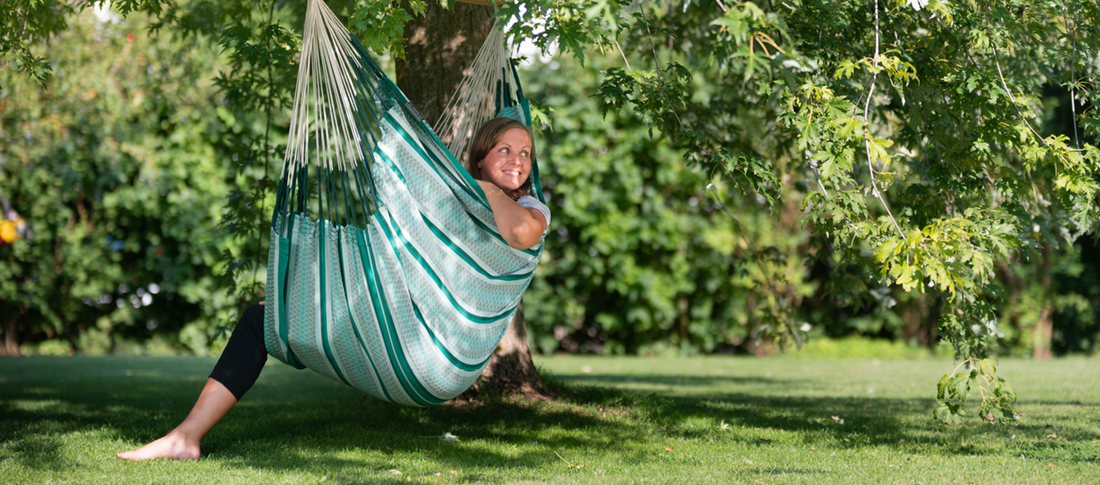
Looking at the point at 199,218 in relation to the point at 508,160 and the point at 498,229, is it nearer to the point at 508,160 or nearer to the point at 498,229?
Answer: the point at 508,160

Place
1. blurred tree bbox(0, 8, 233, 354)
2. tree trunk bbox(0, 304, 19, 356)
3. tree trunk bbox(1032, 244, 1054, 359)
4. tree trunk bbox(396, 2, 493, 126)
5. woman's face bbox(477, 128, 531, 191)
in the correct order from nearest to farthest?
woman's face bbox(477, 128, 531, 191), tree trunk bbox(396, 2, 493, 126), blurred tree bbox(0, 8, 233, 354), tree trunk bbox(0, 304, 19, 356), tree trunk bbox(1032, 244, 1054, 359)

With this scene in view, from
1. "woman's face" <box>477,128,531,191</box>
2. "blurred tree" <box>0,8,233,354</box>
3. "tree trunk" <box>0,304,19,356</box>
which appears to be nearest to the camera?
"woman's face" <box>477,128,531,191</box>

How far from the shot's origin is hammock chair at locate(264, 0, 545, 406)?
2260 millimetres

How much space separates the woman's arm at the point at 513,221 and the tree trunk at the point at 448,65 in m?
1.12

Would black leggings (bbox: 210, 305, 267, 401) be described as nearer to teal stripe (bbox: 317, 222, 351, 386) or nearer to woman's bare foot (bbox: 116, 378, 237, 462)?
woman's bare foot (bbox: 116, 378, 237, 462)

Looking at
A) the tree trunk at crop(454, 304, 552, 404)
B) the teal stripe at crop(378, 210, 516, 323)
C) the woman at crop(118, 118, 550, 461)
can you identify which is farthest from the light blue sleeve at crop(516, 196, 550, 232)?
the tree trunk at crop(454, 304, 552, 404)

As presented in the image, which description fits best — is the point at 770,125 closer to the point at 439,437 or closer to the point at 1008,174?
the point at 1008,174

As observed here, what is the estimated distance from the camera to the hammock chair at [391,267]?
226cm

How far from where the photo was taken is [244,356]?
2506 millimetres

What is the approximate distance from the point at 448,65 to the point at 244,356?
148cm

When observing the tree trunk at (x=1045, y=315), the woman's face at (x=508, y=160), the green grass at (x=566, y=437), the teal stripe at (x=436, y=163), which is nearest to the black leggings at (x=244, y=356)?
the green grass at (x=566, y=437)

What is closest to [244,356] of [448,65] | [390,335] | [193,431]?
[193,431]

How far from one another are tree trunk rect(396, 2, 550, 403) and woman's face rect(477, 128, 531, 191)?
875mm

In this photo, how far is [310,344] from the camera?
2.31 meters
